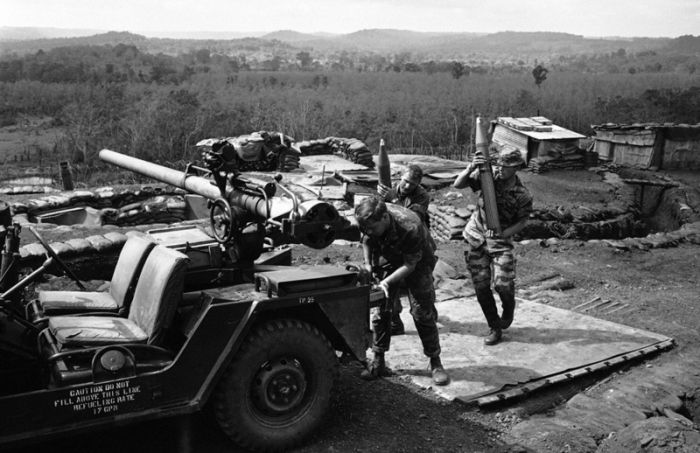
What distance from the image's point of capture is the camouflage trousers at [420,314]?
21.5 feet

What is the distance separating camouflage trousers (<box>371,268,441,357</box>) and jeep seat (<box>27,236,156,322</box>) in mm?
2083

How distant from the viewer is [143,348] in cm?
494

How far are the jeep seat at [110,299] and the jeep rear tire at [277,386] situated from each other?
3.75 feet

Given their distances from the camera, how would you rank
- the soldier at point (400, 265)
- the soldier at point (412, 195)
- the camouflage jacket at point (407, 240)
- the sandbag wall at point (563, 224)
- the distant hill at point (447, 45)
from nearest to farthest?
the soldier at point (400, 265)
the camouflage jacket at point (407, 240)
the soldier at point (412, 195)
the sandbag wall at point (563, 224)
the distant hill at point (447, 45)

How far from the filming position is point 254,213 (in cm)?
577

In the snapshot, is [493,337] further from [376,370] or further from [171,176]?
[171,176]

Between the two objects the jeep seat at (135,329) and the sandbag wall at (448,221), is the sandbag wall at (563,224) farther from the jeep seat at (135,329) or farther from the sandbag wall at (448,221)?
the jeep seat at (135,329)

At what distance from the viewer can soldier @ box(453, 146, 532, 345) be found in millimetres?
7562

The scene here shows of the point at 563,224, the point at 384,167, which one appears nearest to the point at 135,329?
the point at 384,167

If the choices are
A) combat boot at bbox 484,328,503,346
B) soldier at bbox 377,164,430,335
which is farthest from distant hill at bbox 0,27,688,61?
combat boot at bbox 484,328,503,346

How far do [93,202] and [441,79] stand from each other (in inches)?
2175

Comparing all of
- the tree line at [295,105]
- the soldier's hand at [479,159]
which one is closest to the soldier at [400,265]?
the soldier's hand at [479,159]

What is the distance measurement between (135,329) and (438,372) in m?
2.72

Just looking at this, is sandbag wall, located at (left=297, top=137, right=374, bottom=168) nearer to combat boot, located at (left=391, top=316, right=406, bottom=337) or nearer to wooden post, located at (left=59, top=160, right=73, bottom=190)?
wooden post, located at (left=59, top=160, right=73, bottom=190)
